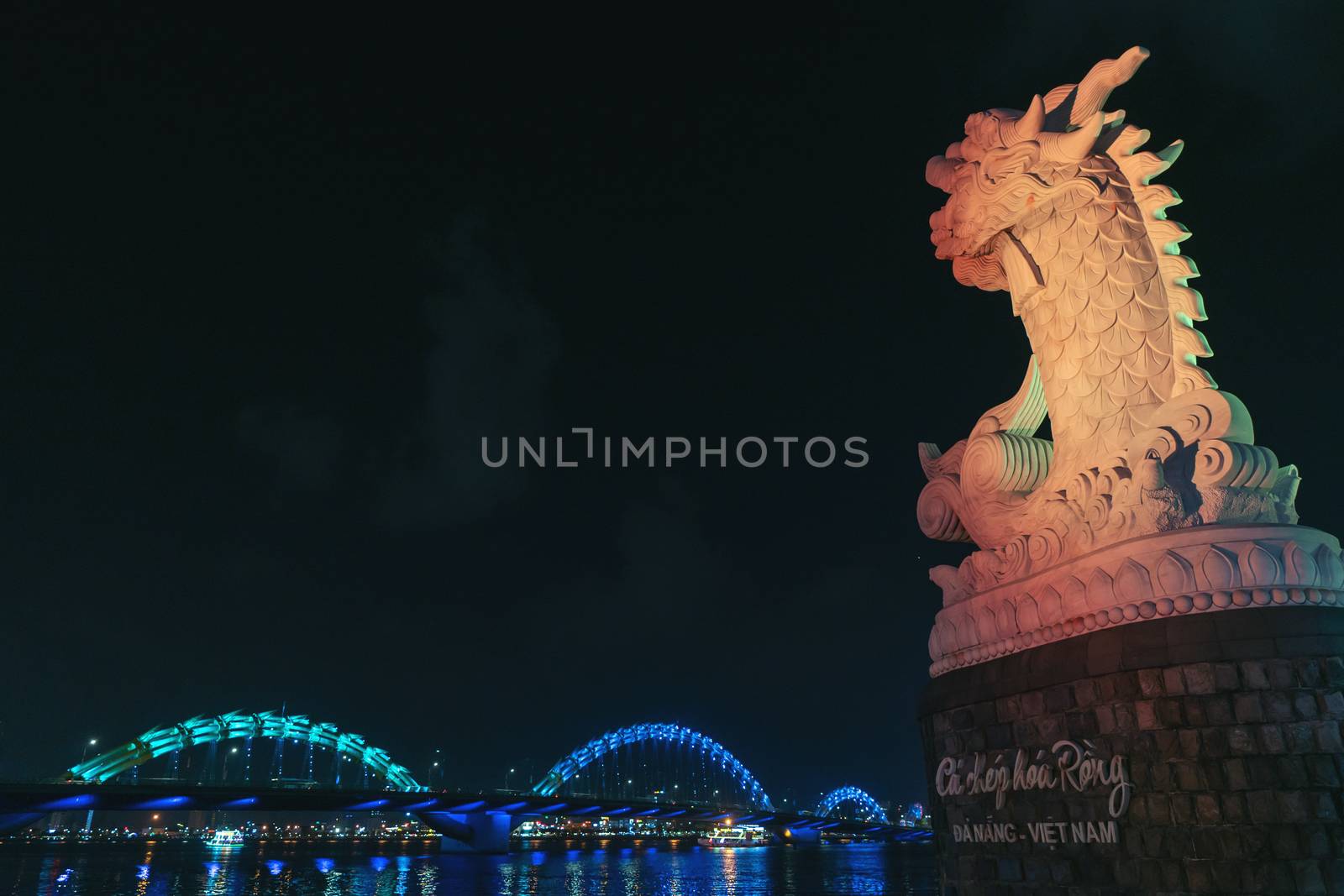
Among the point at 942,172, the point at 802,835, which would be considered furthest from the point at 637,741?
the point at 942,172

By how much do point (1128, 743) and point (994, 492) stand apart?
2.84 m

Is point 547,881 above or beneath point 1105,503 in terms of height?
beneath

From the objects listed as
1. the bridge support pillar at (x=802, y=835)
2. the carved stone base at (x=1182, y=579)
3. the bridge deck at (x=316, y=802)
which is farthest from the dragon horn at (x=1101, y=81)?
the bridge support pillar at (x=802, y=835)

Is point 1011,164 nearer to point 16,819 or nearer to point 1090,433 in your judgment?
point 1090,433

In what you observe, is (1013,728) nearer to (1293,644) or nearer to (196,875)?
(1293,644)

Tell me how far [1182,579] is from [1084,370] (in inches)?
103

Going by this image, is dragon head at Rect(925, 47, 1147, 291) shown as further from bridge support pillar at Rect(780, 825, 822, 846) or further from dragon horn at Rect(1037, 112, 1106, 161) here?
bridge support pillar at Rect(780, 825, 822, 846)

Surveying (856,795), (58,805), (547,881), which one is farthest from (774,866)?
(856,795)

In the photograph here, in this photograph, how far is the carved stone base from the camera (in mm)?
6703

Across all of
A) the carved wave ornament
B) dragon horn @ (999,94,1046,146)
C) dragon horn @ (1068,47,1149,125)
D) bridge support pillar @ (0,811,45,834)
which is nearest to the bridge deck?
bridge support pillar @ (0,811,45,834)

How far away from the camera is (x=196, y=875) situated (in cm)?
4859

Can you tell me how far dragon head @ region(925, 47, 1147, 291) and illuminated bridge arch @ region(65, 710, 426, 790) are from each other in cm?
5297

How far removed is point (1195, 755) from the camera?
21.2ft

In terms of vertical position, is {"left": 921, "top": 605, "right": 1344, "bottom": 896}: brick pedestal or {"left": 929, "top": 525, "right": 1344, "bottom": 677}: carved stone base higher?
{"left": 929, "top": 525, "right": 1344, "bottom": 677}: carved stone base
